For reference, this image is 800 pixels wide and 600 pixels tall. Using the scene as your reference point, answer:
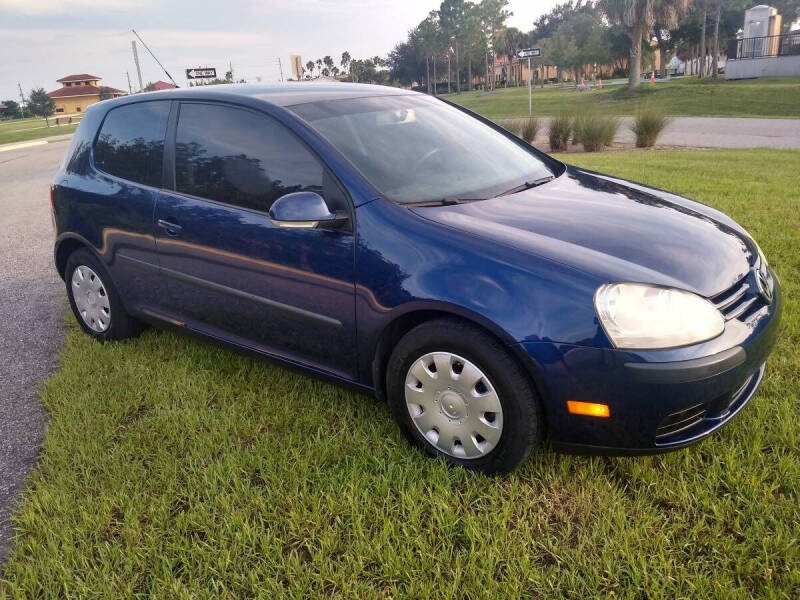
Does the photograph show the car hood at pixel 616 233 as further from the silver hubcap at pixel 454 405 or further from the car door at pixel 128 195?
the car door at pixel 128 195

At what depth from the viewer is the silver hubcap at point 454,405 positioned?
249 centimetres

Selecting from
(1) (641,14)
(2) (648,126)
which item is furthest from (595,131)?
(1) (641,14)

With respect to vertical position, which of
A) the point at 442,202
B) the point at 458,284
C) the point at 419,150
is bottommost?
the point at 458,284

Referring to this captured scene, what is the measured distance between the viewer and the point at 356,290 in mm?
2725

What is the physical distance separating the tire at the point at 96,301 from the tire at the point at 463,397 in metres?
2.24

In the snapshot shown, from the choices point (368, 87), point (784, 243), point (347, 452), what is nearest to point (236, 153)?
point (368, 87)

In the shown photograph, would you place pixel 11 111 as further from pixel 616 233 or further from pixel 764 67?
pixel 616 233

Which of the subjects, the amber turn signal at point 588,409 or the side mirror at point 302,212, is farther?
the side mirror at point 302,212

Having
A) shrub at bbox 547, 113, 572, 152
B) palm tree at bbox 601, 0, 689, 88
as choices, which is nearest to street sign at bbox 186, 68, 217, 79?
shrub at bbox 547, 113, 572, 152

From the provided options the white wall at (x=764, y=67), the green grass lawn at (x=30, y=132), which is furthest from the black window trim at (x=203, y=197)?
the white wall at (x=764, y=67)

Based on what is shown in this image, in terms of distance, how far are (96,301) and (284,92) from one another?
1950 millimetres

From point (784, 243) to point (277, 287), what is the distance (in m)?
4.64

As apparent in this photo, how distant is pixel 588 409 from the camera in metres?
2.29

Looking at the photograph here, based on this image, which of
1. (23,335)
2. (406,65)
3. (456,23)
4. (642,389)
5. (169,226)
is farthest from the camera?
(406,65)
